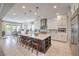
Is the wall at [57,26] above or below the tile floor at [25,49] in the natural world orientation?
above

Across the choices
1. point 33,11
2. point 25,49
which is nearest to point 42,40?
point 25,49

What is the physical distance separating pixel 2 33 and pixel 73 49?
1.70m

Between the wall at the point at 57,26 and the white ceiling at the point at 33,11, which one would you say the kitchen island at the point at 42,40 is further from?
the white ceiling at the point at 33,11

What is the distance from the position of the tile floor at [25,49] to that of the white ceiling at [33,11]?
1.71 ft

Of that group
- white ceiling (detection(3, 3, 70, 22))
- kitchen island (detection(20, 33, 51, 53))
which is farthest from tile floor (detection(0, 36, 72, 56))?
white ceiling (detection(3, 3, 70, 22))

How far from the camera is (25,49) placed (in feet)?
8.24

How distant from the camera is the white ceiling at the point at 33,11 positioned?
2.38 m

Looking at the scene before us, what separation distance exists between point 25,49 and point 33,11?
95cm

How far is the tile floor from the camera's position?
2354 millimetres

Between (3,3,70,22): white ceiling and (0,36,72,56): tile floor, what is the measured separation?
52 centimetres

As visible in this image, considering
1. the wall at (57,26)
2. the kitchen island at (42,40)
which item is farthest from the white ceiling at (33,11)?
the kitchen island at (42,40)

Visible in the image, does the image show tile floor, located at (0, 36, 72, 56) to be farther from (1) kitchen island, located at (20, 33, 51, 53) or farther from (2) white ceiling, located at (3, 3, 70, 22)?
(2) white ceiling, located at (3, 3, 70, 22)

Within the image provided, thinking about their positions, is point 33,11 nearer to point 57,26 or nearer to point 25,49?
point 57,26

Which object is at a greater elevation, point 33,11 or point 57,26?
point 33,11
